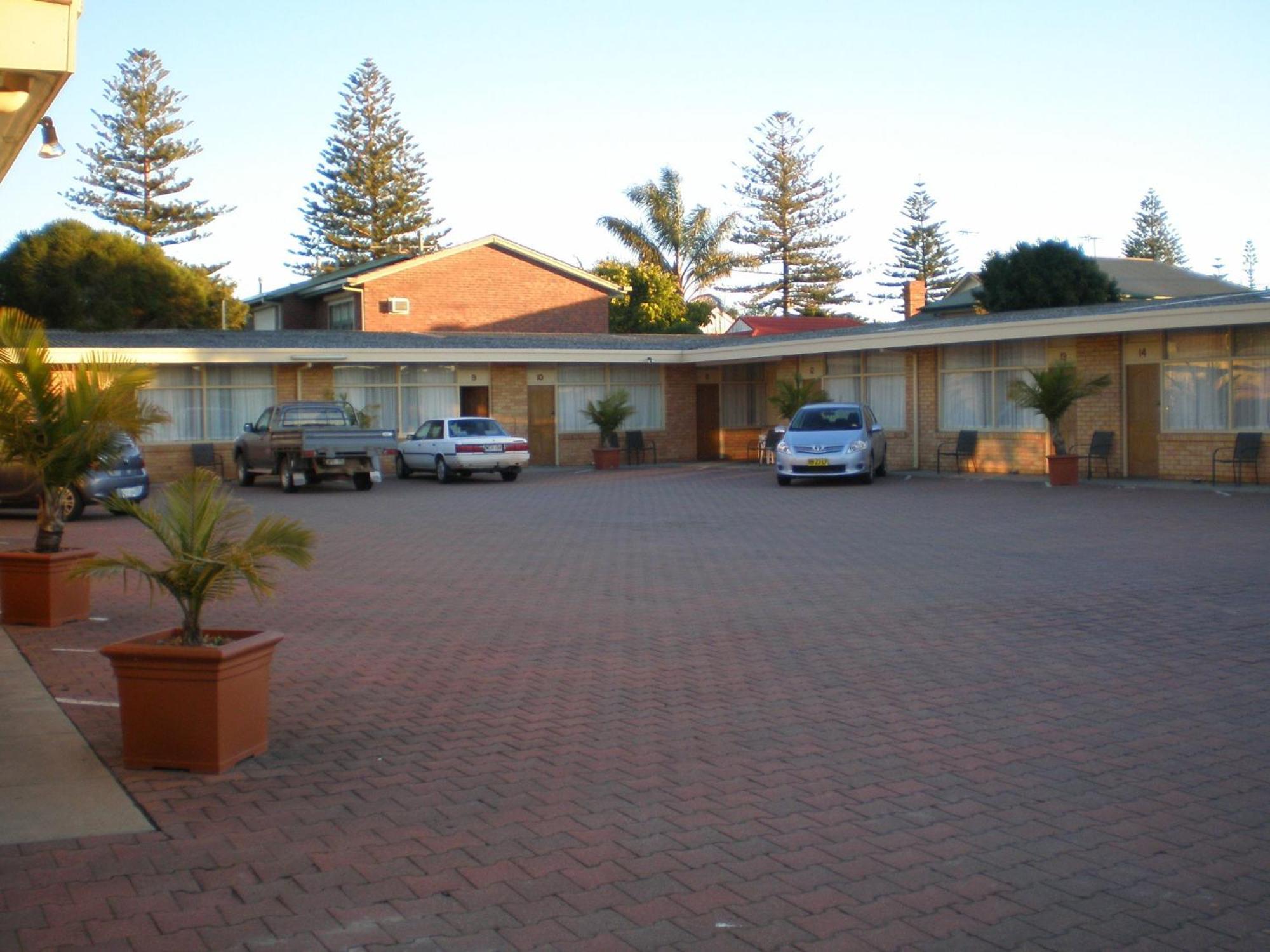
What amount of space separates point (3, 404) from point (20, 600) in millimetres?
1613

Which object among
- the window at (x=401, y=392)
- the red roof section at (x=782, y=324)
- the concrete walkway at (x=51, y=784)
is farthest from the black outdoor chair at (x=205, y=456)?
the red roof section at (x=782, y=324)

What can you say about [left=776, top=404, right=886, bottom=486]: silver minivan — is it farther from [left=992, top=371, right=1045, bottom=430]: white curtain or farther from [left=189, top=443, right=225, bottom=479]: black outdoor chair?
[left=189, top=443, right=225, bottom=479]: black outdoor chair

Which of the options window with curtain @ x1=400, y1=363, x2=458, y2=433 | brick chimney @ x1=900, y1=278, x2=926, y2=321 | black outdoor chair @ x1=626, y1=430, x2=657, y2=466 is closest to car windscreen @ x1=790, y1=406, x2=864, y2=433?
black outdoor chair @ x1=626, y1=430, x2=657, y2=466

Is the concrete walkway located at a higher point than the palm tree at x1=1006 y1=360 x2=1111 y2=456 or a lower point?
lower

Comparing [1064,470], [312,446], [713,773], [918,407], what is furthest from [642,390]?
[713,773]

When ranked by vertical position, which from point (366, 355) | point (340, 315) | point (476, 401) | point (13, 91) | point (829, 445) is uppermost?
point (340, 315)

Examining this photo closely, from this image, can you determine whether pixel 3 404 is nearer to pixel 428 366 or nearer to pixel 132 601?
pixel 132 601

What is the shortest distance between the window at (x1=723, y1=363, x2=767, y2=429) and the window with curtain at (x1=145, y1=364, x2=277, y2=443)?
12686 millimetres

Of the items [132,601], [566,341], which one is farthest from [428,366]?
[132,601]

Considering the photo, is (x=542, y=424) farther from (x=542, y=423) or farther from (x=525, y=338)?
(x=525, y=338)

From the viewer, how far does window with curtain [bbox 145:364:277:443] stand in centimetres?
2827

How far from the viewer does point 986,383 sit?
88.0 feet

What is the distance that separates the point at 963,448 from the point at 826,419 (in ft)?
12.0

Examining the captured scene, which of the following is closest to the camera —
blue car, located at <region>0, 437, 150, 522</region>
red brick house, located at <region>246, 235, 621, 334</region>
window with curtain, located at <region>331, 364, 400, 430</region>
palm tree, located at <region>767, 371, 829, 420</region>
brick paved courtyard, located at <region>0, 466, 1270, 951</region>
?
brick paved courtyard, located at <region>0, 466, 1270, 951</region>
